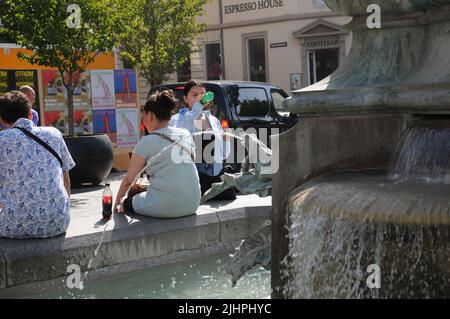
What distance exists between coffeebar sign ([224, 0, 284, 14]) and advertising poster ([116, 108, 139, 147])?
16731 millimetres

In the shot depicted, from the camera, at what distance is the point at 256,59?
31.5 metres

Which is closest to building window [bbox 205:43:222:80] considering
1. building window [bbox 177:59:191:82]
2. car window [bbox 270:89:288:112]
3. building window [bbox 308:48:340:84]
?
building window [bbox 177:59:191:82]

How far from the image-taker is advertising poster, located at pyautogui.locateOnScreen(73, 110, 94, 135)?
14.0 meters

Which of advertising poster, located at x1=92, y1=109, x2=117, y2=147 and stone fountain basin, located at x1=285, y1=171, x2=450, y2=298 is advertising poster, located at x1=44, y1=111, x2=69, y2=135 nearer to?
advertising poster, located at x1=92, y1=109, x2=117, y2=147

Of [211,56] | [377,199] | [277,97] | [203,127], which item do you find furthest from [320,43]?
[377,199]

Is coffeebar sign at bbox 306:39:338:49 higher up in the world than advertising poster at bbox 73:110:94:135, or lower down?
higher up

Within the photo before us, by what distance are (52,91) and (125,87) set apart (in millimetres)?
1404

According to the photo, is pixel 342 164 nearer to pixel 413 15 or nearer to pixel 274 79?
pixel 413 15

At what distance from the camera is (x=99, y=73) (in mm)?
14234

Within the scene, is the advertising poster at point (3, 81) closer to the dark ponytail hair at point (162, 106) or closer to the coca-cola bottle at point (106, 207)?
the dark ponytail hair at point (162, 106)

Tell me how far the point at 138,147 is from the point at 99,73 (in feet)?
25.6

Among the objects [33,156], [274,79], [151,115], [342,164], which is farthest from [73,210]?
[274,79]

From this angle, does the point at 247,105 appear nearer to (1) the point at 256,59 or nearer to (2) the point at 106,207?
(2) the point at 106,207

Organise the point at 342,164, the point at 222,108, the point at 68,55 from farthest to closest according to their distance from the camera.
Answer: the point at 222,108 < the point at 68,55 < the point at 342,164
